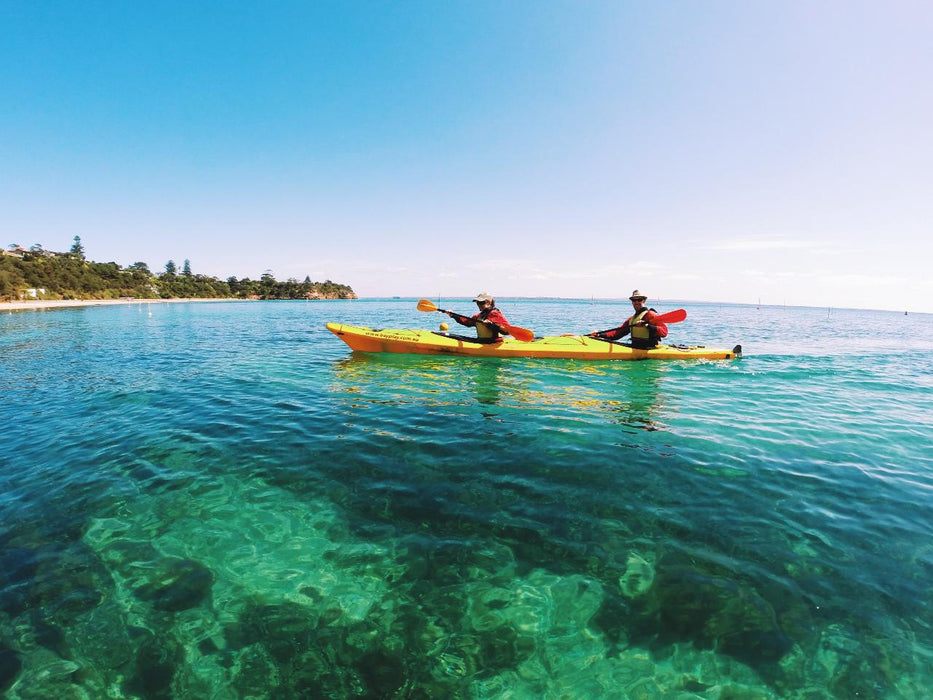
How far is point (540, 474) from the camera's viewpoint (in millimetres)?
6605

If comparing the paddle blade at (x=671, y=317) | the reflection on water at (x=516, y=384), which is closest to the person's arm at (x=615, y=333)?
the reflection on water at (x=516, y=384)

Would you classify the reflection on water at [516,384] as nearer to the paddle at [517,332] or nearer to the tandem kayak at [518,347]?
the tandem kayak at [518,347]

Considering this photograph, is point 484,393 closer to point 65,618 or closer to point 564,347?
point 564,347

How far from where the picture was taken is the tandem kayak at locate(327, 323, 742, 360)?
1709cm

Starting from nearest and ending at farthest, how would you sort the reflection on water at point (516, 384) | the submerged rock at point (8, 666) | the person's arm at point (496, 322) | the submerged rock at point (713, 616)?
the submerged rock at point (8, 666) → the submerged rock at point (713, 616) → the reflection on water at point (516, 384) → the person's arm at point (496, 322)

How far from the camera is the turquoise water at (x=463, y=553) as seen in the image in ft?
11.0

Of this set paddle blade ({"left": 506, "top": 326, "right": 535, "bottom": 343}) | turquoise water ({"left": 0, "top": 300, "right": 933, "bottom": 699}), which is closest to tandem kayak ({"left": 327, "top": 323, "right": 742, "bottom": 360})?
paddle blade ({"left": 506, "top": 326, "right": 535, "bottom": 343})

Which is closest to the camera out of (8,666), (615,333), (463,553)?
(8,666)

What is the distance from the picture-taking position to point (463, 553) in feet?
15.2

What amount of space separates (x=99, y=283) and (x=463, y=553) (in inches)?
4421

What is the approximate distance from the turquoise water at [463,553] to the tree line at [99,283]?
81.0 m

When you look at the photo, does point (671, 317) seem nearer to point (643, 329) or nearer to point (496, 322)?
point (643, 329)

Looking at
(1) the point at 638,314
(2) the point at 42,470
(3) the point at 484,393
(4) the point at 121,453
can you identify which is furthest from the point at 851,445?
(2) the point at 42,470

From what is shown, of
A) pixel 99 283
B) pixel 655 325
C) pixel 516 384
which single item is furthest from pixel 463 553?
pixel 99 283
